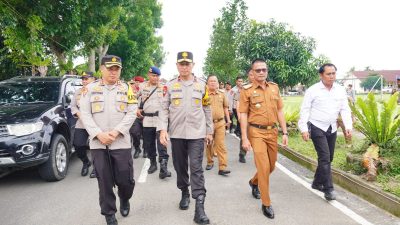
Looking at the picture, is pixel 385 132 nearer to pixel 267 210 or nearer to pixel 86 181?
pixel 267 210

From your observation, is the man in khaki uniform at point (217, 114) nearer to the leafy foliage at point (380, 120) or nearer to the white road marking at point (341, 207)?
the white road marking at point (341, 207)

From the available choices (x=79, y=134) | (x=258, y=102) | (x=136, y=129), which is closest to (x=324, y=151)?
(x=258, y=102)

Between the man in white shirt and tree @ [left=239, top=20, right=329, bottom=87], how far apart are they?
8.81 meters

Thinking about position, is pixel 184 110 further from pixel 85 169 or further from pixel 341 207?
pixel 85 169

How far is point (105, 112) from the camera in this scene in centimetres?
413

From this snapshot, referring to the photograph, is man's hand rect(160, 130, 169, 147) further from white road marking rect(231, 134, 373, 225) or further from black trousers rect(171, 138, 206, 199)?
white road marking rect(231, 134, 373, 225)

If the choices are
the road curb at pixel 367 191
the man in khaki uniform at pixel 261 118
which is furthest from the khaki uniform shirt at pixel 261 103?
the road curb at pixel 367 191

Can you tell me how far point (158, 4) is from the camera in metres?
30.8

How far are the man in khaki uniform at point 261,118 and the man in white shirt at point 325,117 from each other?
569 millimetres

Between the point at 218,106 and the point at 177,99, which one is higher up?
the point at 177,99

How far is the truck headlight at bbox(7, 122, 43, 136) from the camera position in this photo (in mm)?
5484

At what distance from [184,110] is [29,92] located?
4.04m

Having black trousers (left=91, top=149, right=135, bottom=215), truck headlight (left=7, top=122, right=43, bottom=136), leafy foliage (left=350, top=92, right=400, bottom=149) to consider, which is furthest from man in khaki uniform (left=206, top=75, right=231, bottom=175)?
truck headlight (left=7, top=122, right=43, bottom=136)

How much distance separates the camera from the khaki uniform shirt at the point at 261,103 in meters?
4.66
